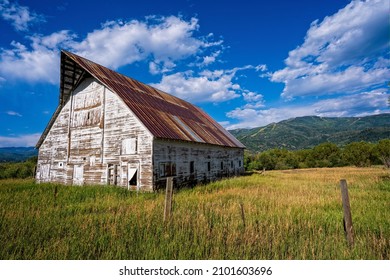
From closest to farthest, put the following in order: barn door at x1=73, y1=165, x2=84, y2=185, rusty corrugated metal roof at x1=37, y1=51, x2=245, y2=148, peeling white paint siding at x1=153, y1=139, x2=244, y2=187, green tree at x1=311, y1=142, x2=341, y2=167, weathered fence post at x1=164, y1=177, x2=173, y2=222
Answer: weathered fence post at x1=164, y1=177, x2=173, y2=222 → peeling white paint siding at x1=153, y1=139, x2=244, y2=187 → rusty corrugated metal roof at x1=37, y1=51, x2=245, y2=148 → barn door at x1=73, y1=165, x2=84, y2=185 → green tree at x1=311, y1=142, x2=341, y2=167

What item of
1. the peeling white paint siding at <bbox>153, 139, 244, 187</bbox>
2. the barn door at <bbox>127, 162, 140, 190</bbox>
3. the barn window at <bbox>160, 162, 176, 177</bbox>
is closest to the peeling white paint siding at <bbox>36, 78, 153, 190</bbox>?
the barn door at <bbox>127, 162, 140, 190</bbox>

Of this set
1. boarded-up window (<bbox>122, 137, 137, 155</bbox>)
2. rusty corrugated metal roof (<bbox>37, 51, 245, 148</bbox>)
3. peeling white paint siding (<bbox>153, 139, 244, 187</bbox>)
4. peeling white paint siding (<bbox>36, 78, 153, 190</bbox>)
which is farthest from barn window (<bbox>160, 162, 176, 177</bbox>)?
boarded-up window (<bbox>122, 137, 137, 155</bbox>)

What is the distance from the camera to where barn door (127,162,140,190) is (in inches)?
573

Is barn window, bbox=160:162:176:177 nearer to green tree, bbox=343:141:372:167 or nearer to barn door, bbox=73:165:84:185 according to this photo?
barn door, bbox=73:165:84:185

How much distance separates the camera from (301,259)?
430 cm

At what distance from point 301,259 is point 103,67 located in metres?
19.7

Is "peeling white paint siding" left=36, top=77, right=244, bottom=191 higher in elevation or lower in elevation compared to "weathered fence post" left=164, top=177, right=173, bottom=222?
higher

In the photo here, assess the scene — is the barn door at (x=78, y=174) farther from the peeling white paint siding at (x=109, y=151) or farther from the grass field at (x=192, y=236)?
the grass field at (x=192, y=236)

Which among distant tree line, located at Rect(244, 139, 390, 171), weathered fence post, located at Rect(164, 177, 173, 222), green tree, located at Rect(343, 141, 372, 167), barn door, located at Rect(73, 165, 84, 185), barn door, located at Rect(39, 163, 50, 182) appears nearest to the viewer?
weathered fence post, located at Rect(164, 177, 173, 222)

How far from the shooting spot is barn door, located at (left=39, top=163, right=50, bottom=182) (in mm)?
19734

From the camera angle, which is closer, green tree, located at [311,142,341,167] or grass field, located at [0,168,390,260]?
grass field, located at [0,168,390,260]

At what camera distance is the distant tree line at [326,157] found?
173 feet

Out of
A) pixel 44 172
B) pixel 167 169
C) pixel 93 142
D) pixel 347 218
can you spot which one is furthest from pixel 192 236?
pixel 44 172

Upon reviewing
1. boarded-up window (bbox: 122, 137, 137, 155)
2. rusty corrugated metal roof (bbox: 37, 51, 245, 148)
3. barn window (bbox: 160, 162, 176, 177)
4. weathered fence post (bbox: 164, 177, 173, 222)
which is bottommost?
weathered fence post (bbox: 164, 177, 173, 222)
